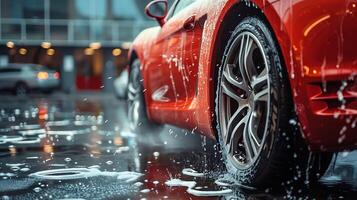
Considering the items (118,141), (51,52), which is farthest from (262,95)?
(51,52)

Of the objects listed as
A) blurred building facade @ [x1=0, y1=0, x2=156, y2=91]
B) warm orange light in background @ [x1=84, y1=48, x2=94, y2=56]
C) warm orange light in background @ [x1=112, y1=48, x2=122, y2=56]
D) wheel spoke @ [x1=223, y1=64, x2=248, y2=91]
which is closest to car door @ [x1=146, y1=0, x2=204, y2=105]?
wheel spoke @ [x1=223, y1=64, x2=248, y2=91]

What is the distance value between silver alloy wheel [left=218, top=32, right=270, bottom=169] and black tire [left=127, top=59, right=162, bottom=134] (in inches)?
103

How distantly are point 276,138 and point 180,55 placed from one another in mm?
1635


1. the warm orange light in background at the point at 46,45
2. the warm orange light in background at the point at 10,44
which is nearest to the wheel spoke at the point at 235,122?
the warm orange light in background at the point at 46,45

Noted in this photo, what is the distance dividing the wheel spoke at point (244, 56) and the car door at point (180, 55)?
25.0 inches

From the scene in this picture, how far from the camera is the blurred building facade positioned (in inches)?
1303

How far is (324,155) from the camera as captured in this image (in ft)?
11.9

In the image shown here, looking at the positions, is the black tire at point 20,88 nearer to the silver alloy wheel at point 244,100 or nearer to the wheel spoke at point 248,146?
the silver alloy wheel at point 244,100

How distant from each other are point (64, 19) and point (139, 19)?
15.0 ft

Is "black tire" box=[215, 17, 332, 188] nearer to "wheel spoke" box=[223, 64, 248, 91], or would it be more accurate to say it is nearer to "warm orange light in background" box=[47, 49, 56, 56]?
"wheel spoke" box=[223, 64, 248, 91]

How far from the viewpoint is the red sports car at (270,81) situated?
284cm

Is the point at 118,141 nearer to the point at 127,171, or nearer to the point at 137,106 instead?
the point at 137,106

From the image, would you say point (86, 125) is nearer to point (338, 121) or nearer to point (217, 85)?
point (217, 85)

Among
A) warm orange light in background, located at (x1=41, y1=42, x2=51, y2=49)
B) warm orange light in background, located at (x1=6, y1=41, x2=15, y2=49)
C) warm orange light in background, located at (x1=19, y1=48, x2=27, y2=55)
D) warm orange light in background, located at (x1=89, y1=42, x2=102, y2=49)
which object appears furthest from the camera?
warm orange light in background, located at (x1=19, y1=48, x2=27, y2=55)
